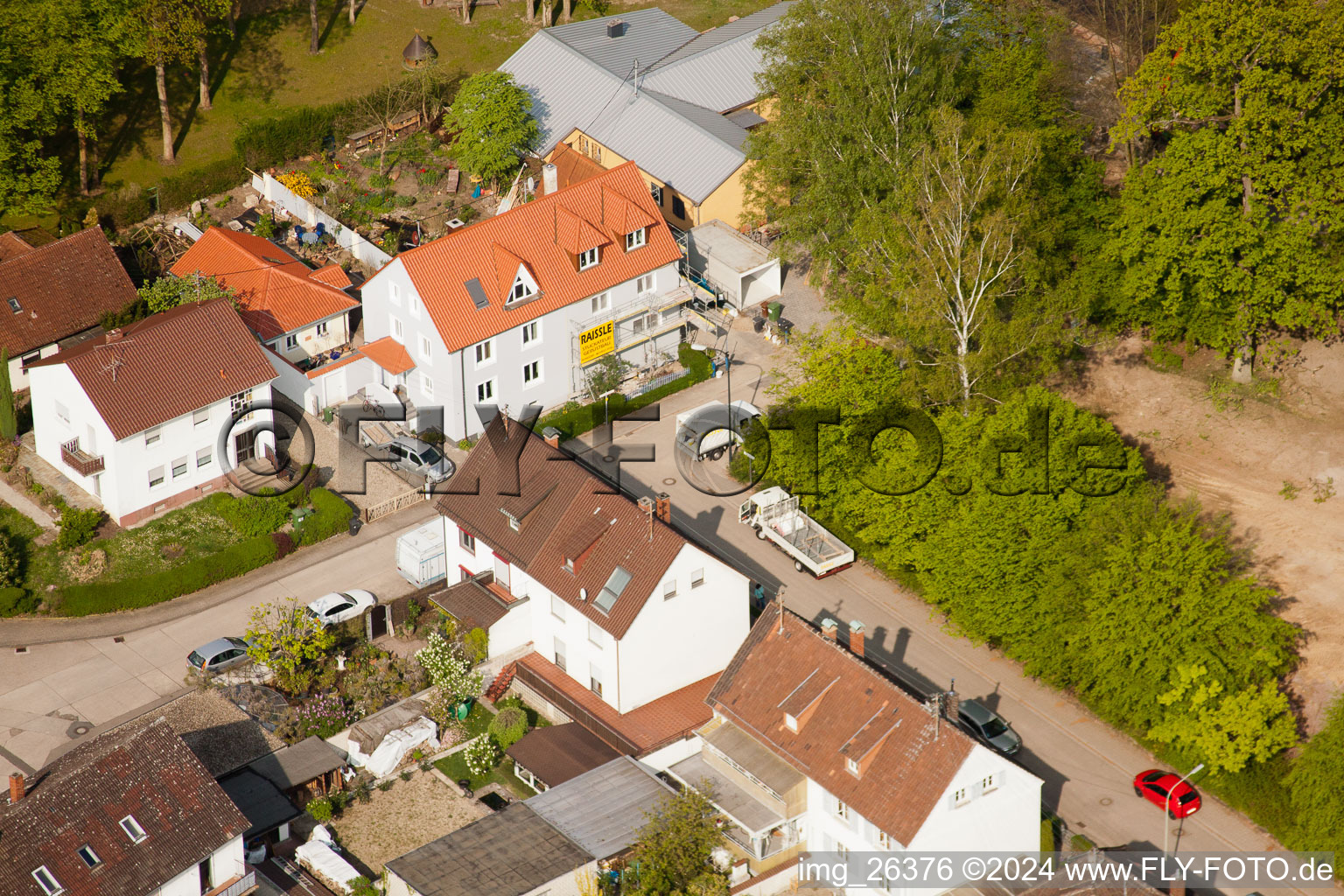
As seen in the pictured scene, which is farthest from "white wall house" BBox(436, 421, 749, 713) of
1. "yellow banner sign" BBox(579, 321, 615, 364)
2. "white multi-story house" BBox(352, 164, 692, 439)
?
"yellow banner sign" BBox(579, 321, 615, 364)

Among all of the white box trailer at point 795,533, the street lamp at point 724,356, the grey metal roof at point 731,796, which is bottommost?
the grey metal roof at point 731,796

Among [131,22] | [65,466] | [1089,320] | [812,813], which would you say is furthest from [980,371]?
[131,22]

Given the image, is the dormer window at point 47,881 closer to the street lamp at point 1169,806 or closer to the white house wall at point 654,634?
the white house wall at point 654,634

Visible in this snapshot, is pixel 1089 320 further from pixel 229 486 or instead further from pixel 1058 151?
pixel 229 486

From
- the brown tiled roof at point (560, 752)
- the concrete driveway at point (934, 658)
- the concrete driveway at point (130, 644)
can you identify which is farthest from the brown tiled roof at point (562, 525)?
the concrete driveway at point (934, 658)

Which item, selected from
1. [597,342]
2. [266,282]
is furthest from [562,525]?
[266,282]
